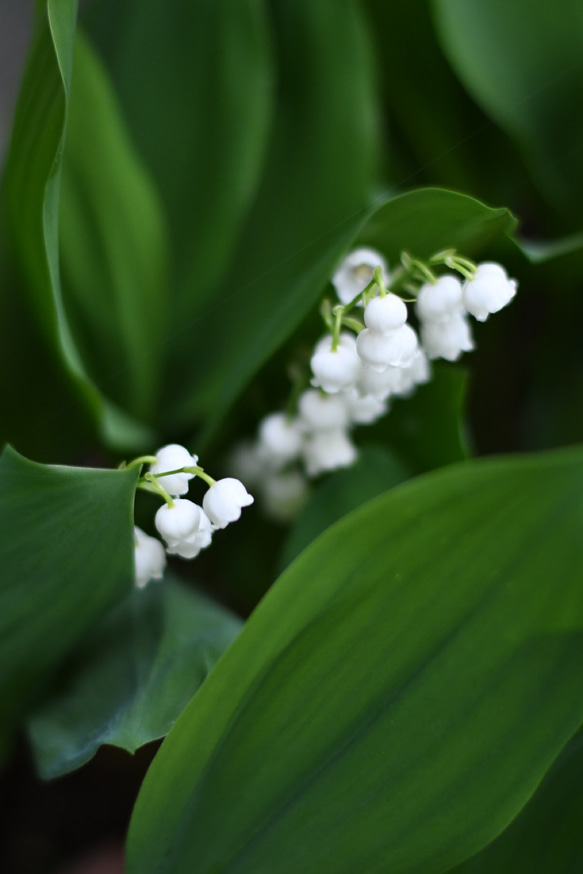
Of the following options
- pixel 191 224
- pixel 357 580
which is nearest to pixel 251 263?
pixel 191 224

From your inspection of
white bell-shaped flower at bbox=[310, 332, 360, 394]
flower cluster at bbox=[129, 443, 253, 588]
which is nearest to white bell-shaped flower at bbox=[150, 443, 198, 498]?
flower cluster at bbox=[129, 443, 253, 588]

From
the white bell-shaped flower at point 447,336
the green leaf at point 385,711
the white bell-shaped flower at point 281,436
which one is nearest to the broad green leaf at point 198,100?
the white bell-shaped flower at point 281,436

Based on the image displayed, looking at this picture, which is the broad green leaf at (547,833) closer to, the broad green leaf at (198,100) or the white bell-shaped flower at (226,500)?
the white bell-shaped flower at (226,500)

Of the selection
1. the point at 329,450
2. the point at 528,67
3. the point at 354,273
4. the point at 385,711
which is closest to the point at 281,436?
the point at 329,450

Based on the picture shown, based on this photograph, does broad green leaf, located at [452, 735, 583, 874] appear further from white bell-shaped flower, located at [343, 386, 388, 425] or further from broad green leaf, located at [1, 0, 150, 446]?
broad green leaf, located at [1, 0, 150, 446]

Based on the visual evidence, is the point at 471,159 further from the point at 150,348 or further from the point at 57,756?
the point at 57,756
